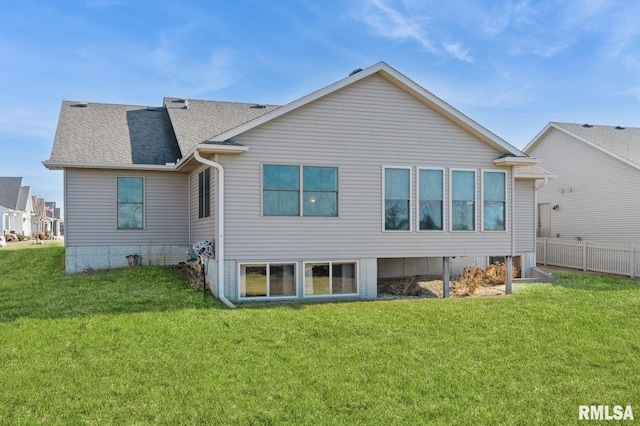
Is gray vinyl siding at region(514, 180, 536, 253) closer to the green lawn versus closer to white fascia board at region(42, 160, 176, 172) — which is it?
the green lawn

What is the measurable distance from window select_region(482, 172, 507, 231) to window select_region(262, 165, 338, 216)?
436cm

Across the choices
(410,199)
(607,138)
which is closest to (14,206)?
(410,199)

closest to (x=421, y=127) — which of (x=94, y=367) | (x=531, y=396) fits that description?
(x=531, y=396)

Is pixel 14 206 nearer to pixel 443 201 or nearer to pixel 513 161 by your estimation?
pixel 443 201

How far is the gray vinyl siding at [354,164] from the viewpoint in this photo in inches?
441

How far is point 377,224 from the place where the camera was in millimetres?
12148

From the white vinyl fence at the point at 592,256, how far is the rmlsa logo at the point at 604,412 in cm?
1307

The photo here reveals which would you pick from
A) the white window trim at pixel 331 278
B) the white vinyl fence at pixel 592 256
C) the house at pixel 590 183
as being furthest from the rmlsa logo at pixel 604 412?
the house at pixel 590 183

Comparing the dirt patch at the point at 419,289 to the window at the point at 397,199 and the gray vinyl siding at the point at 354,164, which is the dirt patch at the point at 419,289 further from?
the window at the point at 397,199

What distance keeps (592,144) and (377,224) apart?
13.7 m

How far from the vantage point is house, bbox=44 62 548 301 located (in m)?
11.2

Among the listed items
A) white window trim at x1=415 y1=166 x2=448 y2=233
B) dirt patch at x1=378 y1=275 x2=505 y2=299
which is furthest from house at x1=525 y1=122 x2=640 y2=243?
white window trim at x1=415 y1=166 x2=448 y2=233

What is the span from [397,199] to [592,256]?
33.7 ft

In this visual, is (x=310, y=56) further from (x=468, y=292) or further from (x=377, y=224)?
(x=468, y=292)
